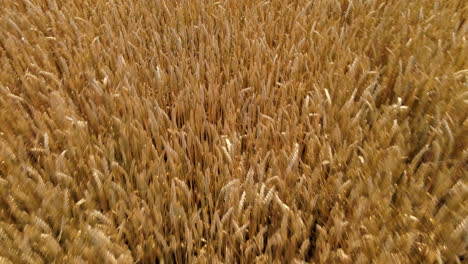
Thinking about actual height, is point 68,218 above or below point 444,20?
below

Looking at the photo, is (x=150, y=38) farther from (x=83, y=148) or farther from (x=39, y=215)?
(x=39, y=215)

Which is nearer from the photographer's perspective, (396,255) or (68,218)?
(396,255)

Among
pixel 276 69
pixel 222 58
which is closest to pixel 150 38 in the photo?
pixel 222 58

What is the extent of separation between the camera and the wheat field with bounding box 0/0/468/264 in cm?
94

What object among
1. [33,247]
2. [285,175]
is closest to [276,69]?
[285,175]

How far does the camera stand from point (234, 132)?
1.11 m

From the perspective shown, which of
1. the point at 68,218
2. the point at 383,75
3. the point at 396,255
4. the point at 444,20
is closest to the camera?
the point at 396,255

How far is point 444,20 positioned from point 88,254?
4.27 feet

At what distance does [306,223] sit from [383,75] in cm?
61

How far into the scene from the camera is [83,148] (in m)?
1.14

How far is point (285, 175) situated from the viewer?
1.04m

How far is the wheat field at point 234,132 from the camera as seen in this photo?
941 millimetres

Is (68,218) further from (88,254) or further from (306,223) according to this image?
(306,223)

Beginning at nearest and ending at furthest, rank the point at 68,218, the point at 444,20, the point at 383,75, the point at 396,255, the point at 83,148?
the point at 396,255 < the point at 68,218 < the point at 83,148 < the point at 383,75 < the point at 444,20
